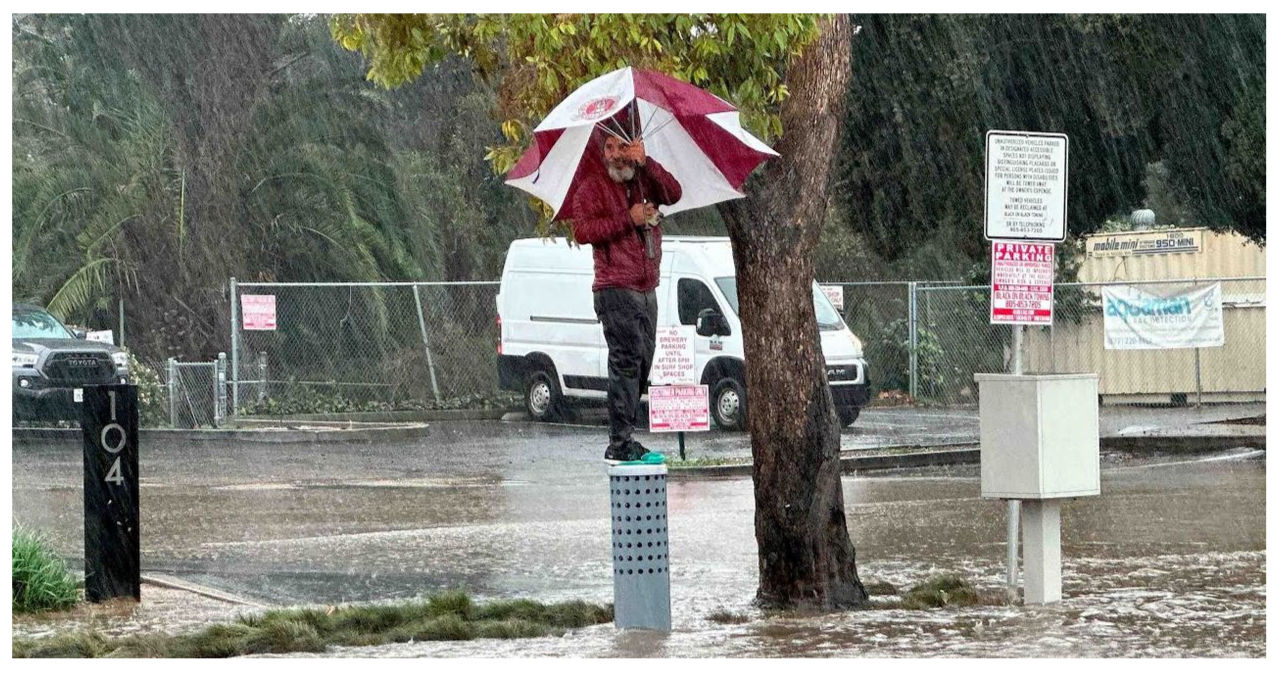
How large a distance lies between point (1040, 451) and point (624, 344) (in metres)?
2.38

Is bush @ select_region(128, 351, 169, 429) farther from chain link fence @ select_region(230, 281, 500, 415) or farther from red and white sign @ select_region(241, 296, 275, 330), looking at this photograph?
chain link fence @ select_region(230, 281, 500, 415)

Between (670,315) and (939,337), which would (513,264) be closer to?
(670,315)

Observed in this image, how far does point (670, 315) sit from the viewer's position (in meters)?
23.3

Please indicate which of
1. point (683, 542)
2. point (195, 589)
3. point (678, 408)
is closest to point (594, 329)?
point (678, 408)

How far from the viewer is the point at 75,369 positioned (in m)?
22.9

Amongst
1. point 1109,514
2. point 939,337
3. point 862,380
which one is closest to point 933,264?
point 939,337

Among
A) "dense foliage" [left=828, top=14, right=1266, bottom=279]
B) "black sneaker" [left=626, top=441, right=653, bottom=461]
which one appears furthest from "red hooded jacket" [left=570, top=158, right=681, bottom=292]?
"dense foliage" [left=828, top=14, right=1266, bottom=279]

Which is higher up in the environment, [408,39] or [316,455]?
[408,39]

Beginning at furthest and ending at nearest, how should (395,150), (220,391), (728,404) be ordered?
(395,150)
(220,391)
(728,404)

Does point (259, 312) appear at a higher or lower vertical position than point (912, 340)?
higher

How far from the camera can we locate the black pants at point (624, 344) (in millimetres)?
7707

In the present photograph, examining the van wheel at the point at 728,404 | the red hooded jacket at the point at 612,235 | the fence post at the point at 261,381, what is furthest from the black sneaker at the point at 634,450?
the fence post at the point at 261,381

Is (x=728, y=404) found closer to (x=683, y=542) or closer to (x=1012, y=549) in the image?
(x=683, y=542)

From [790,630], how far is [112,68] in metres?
23.7
